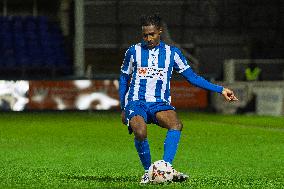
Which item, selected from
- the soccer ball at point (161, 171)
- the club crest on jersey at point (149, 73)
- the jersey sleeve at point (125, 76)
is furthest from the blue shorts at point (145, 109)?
the soccer ball at point (161, 171)

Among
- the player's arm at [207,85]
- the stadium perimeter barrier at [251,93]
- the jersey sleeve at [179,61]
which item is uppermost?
the jersey sleeve at [179,61]

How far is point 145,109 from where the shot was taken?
30.4 ft

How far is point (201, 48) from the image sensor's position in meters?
34.5

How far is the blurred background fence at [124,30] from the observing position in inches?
1294

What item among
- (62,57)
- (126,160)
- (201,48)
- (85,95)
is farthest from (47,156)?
(201,48)

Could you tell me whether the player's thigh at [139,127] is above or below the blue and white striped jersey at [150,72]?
below

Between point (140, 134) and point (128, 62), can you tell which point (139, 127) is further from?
point (128, 62)

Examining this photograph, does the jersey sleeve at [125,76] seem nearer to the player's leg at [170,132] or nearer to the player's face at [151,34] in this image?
the player's face at [151,34]

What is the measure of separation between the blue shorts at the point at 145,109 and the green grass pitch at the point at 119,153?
72 centimetres

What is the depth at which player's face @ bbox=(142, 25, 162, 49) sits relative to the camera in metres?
9.08

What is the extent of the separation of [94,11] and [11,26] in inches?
132

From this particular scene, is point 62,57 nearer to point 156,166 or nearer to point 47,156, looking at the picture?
point 47,156

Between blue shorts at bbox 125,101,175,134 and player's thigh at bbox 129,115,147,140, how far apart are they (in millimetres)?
82

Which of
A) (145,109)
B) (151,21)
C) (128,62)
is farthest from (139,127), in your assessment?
(151,21)
